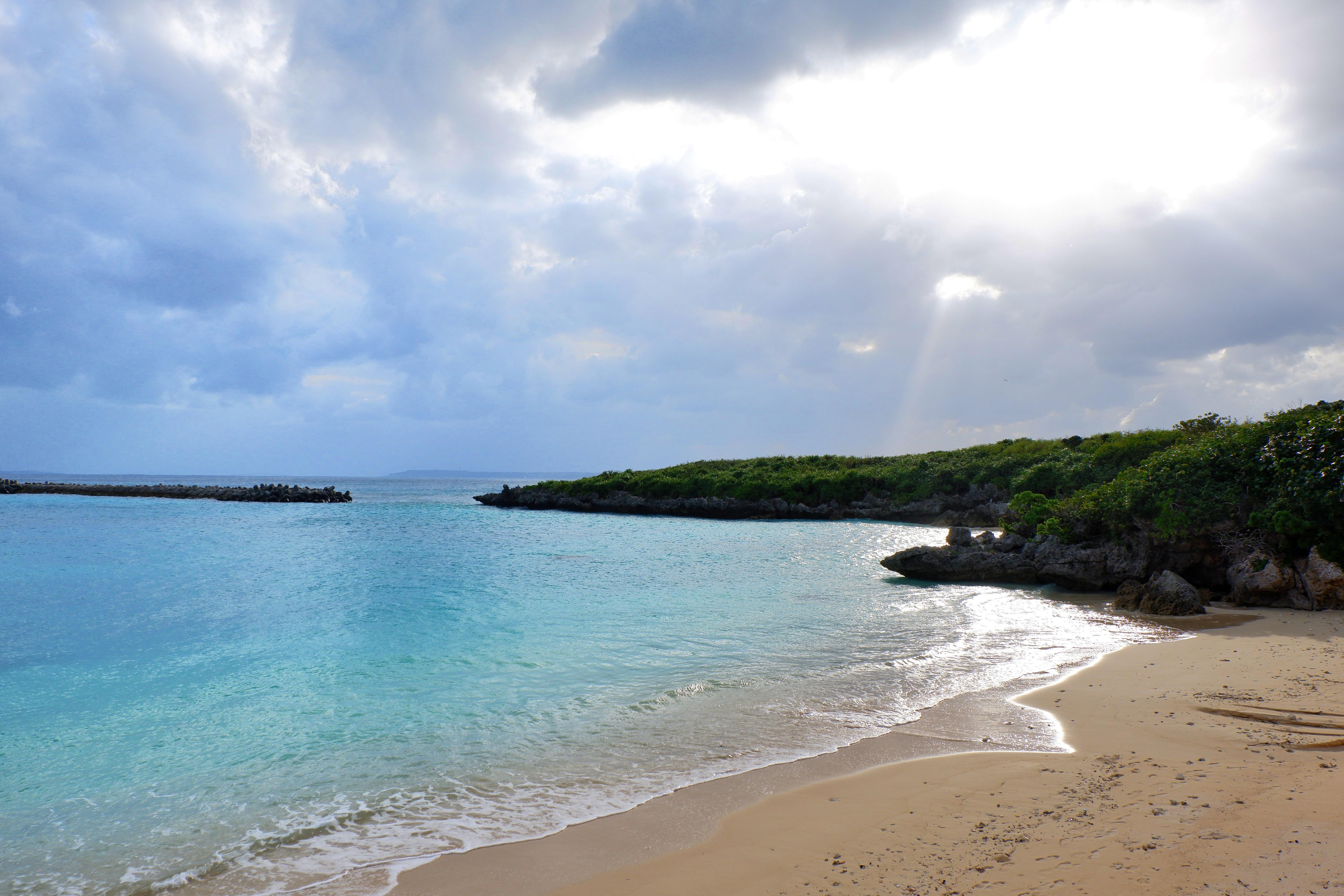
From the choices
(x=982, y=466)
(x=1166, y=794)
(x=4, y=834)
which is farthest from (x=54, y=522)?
(x=982, y=466)

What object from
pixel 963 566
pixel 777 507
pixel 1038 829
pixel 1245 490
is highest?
pixel 1245 490

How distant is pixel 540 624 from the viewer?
13.2 meters

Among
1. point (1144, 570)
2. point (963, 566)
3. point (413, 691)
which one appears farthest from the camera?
point (963, 566)

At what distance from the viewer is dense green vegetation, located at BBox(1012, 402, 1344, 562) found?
12.4 meters

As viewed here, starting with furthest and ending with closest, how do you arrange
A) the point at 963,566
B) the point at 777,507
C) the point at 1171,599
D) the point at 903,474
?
the point at 777,507
the point at 903,474
the point at 963,566
the point at 1171,599

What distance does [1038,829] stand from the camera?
459 cm

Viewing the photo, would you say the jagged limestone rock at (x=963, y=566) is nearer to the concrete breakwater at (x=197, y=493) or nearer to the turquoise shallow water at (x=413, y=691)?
the turquoise shallow water at (x=413, y=691)

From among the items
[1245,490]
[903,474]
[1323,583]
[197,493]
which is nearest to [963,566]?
[1245,490]

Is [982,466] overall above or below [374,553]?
above

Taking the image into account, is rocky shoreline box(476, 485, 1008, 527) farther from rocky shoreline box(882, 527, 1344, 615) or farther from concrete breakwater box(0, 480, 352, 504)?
concrete breakwater box(0, 480, 352, 504)

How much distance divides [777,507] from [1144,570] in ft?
112

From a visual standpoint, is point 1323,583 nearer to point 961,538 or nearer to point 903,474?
point 961,538

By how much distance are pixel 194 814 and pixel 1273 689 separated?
11.5 m

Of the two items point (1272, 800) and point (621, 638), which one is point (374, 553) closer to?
point (621, 638)
